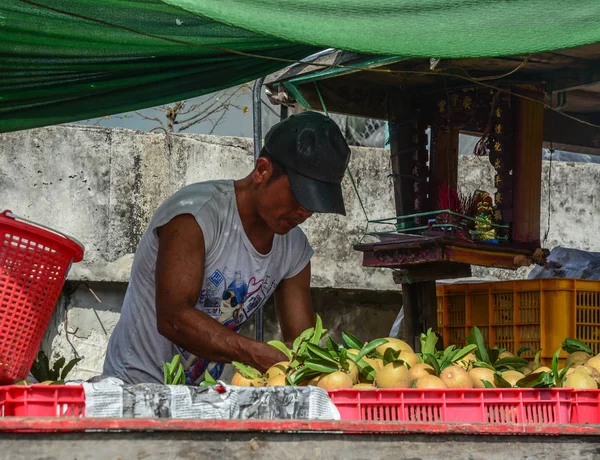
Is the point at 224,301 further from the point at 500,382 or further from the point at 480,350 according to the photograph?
the point at 500,382

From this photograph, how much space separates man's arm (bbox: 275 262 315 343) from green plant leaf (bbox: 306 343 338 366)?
107 cm

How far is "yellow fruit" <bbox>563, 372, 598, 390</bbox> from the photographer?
9.09 ft

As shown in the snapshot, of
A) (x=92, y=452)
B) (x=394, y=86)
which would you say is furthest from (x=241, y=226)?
(x=394, y=86)

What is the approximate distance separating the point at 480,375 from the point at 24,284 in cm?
133

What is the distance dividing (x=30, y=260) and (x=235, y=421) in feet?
2.99

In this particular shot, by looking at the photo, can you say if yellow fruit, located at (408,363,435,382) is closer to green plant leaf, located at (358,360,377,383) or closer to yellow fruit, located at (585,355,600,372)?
green plant leaf, located at (358,360,377,383)

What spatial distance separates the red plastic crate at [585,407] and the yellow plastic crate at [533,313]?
134cm

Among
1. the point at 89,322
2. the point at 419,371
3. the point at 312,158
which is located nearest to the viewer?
the point at 419,371

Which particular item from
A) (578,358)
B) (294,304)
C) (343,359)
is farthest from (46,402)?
(578,358)

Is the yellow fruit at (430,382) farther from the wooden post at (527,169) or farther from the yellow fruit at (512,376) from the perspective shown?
the wooden post at (527,169)

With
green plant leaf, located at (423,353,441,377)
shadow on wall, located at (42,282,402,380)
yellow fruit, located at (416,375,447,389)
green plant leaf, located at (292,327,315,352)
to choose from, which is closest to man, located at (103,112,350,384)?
green plant leaf, located at (292,327,315,352)

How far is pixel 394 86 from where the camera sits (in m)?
5.27

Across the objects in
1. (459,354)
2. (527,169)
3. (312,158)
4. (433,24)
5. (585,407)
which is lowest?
(585,407)

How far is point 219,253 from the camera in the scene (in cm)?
355
